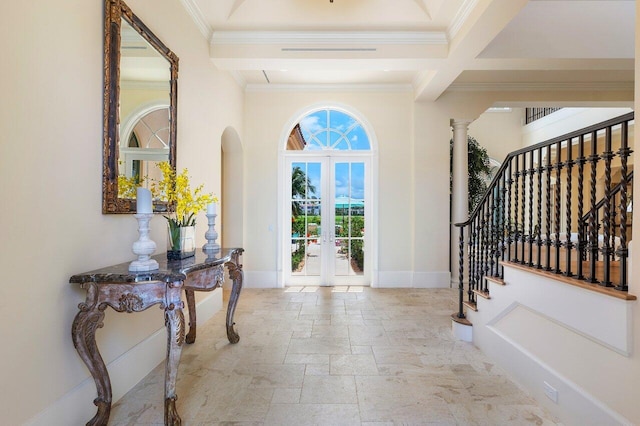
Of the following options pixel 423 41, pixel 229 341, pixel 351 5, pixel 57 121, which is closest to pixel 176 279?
pixel 57 121

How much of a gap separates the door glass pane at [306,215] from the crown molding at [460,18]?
293cm

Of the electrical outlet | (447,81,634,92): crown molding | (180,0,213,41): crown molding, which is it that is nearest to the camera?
the electrical outlet

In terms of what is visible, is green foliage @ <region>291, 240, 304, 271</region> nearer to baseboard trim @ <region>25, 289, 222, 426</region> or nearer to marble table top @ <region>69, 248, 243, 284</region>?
baseboard trim @ <region>25, 289, 222, 426</region>

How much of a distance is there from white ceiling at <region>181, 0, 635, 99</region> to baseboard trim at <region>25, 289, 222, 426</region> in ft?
10.9

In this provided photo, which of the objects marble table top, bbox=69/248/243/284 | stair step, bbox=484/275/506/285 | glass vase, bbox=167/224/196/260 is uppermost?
glass vase, bbox=167/224/196/260

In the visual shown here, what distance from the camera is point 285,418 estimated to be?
2.18 metres

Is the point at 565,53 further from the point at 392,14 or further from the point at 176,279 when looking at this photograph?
the point at 176,279

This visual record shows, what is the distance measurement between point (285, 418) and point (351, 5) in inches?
159

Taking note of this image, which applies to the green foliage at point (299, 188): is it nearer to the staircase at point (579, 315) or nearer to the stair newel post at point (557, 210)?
the staircase at point (579, 315)

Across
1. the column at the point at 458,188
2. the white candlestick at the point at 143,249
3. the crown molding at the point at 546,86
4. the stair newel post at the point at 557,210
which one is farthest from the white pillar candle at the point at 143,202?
the crown molding at the point at 546,86

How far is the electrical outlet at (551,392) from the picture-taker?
2.18 metres

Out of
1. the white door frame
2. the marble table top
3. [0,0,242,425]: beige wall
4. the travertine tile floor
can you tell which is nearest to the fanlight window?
the white door frame

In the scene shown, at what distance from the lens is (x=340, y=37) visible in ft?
13.2

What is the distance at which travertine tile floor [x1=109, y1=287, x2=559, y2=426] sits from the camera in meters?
2.21
